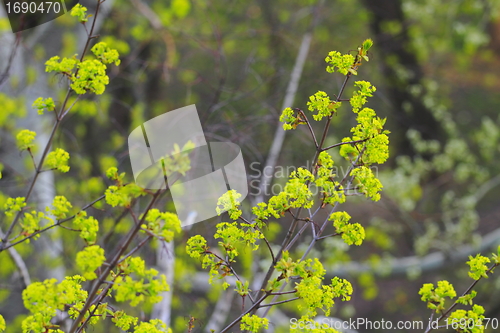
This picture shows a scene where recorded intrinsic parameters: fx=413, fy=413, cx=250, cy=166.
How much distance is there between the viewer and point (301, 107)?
761cm

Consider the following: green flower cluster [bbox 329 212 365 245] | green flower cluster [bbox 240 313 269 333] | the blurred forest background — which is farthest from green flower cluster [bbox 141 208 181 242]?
the blurred forest background

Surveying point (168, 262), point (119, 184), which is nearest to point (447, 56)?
point (168, 262)

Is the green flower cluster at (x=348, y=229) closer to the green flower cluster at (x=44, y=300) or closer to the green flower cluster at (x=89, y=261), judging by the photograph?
the green flower cluster at (x=89, y=261)

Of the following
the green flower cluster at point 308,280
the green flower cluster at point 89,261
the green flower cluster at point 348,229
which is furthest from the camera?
the green flower cluster at point 348,229

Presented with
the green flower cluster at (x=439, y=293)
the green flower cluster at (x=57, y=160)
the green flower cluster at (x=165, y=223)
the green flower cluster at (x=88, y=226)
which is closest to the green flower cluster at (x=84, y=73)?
the green flower cluster at (x=57, y=160)

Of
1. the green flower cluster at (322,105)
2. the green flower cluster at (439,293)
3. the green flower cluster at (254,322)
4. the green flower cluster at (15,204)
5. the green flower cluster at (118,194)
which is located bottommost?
the green flower cluster at (254,322)

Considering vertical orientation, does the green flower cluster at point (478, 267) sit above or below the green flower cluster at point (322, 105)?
below

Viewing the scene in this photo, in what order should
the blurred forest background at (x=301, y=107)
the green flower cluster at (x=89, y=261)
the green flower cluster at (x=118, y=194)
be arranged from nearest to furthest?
the green flower cluster at (x=89, y=261) → the green flower cluster at (x=118, y=194) → the blurred forest background at (x=301, y=107)

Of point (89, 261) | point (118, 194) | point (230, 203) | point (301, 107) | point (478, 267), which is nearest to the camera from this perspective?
point (89, 261)

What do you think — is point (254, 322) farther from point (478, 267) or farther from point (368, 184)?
point (478, 267)

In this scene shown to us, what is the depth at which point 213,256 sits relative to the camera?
1.72 metres

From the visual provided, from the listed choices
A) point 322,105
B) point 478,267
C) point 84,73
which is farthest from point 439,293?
point 84,73

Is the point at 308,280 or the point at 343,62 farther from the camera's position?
the point at 343,62

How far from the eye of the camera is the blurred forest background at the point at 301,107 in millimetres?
4375
